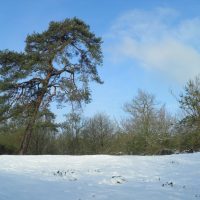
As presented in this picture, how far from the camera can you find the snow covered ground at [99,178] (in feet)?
32.4

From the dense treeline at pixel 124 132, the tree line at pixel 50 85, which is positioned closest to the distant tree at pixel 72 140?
the dense treeline at pixel 124 132

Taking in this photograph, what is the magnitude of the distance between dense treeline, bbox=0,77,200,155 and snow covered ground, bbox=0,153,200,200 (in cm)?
1034

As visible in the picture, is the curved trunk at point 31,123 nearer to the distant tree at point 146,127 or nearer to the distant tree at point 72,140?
the distant tree at point 146,127

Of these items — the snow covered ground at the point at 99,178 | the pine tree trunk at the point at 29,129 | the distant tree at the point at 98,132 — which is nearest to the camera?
the snow covered ground at the point at 99,178

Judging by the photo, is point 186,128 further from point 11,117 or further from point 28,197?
point 28,197

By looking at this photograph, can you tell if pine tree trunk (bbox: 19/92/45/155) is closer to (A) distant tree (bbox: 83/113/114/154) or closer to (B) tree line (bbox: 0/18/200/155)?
(B) tree line (bbox: 0/18/200/155)

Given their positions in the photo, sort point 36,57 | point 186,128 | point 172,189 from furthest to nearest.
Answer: point 186,128, point 36,57, point 172,189

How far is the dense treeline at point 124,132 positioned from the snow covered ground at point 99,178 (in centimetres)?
1034

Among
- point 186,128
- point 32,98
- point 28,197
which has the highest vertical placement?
point 32,98

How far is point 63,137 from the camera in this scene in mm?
58000

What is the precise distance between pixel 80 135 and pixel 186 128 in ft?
97.4

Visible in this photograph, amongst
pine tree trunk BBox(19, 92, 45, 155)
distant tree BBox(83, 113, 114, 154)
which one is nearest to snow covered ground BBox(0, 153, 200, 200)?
pine tree trunk BBox(19, 92, 45, 155)

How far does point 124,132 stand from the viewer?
150 ft

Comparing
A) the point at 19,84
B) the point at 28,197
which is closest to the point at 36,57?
the point at 19,84
